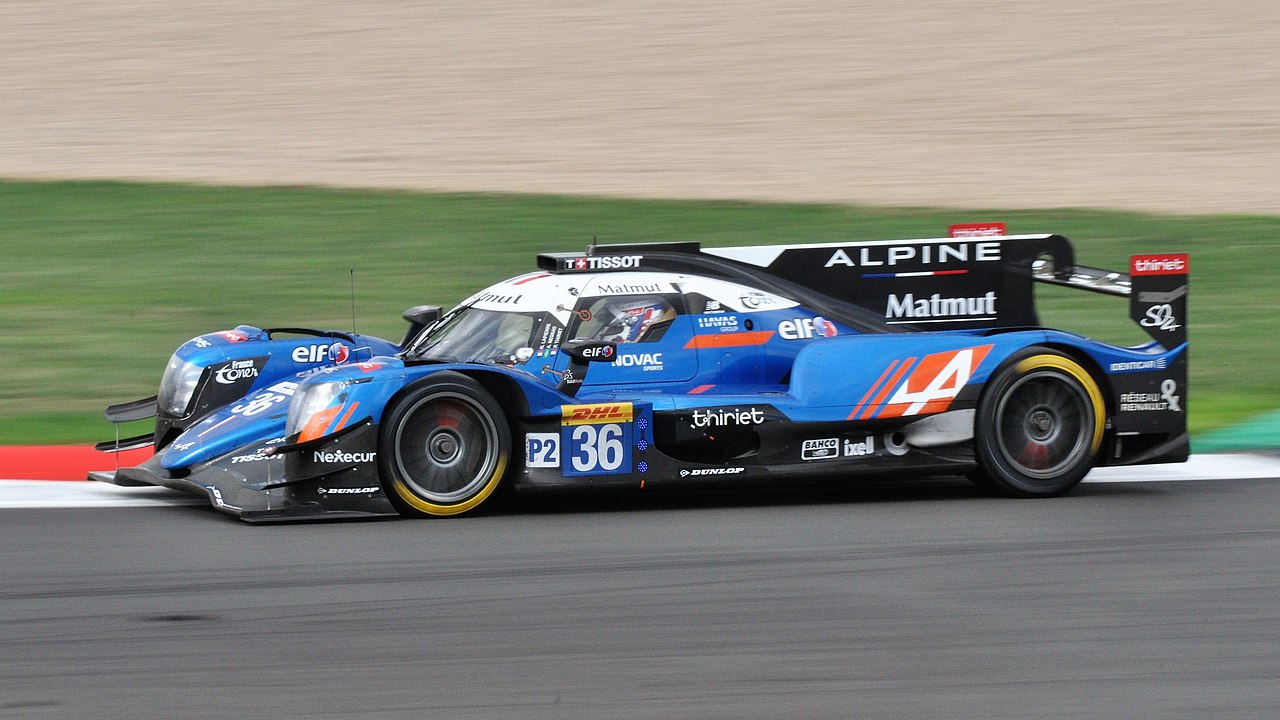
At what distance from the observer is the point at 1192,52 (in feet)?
91.1

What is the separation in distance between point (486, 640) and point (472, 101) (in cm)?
1973

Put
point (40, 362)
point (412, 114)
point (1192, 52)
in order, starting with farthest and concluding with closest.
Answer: point (1192, 52) < point (412, 114) < point (40, 362)

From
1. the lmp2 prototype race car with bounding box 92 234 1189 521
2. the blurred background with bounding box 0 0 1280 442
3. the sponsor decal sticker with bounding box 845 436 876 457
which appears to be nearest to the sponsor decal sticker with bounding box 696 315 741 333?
the lmp2 prototype race car with bounding box 92 234 1189 521

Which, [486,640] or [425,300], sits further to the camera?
[425,300]

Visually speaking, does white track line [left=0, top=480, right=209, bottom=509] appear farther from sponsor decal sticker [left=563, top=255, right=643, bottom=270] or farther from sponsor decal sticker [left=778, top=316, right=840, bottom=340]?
sponsor decal sticker [left=778, top=316, right=840, bottom=340]

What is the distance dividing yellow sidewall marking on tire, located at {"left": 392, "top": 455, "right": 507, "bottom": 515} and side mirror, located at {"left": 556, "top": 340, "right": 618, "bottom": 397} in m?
0.49

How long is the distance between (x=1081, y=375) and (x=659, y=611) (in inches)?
121

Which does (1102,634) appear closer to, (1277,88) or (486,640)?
(486,640)

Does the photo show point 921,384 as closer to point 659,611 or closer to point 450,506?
point 450,506

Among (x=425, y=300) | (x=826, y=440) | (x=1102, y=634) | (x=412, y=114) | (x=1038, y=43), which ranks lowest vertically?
(x=1102, y=634)

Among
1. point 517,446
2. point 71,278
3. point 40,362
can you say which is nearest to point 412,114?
point 71,278

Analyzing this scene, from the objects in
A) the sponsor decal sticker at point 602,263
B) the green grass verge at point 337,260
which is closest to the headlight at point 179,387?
the green grass verge at point 337,260

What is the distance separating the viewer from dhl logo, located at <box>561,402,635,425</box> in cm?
741

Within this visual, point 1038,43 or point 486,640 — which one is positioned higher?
point 1038,43
